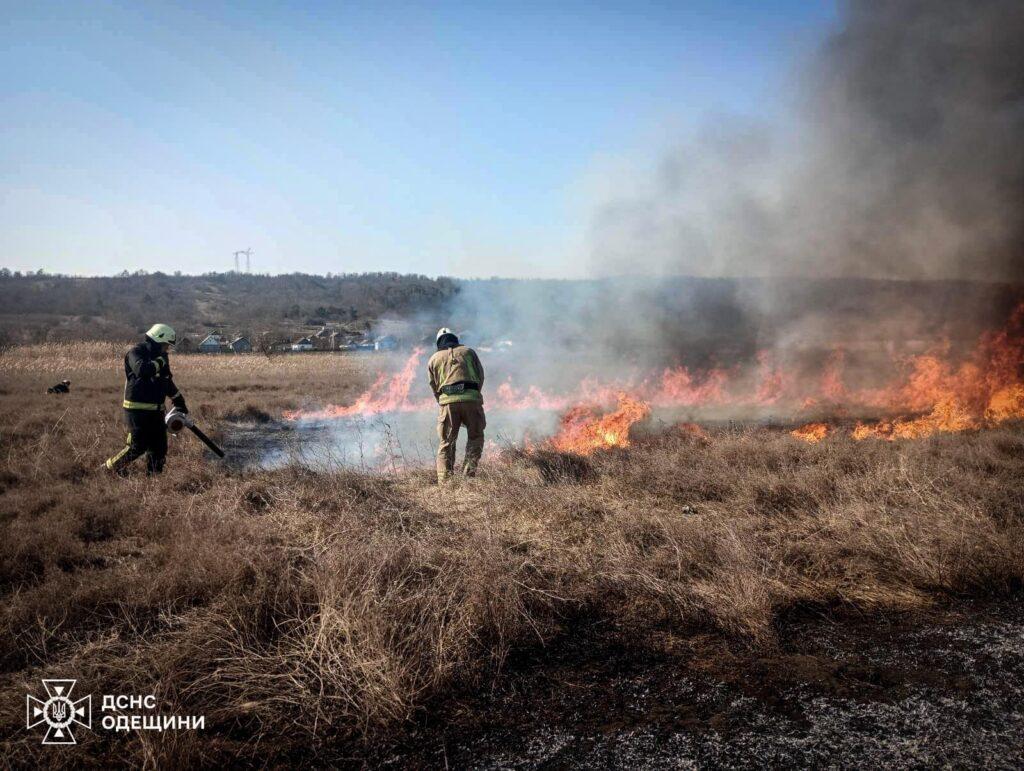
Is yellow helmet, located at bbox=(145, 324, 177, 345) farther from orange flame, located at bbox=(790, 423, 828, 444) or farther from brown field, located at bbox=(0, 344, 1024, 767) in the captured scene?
orange flame, located at bbox=(790, 423, 828, 444)

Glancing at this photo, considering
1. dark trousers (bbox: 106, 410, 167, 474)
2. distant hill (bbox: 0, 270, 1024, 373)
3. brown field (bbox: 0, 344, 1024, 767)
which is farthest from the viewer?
distant hill (bbox: 0, 270, 1024, 373)

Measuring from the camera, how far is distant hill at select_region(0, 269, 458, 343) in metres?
49.9

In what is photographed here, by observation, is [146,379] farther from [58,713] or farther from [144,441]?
[58,713]

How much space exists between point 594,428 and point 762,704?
780 centimetres

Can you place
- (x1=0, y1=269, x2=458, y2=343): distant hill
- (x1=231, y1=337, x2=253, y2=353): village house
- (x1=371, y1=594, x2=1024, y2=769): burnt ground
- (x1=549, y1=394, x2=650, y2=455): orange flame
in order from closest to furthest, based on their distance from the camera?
(x1=371, y1=594, x2=1024, y2=769): burnt ground < (x1=549, y1=394, x2=650, y2=455): orange flame < (x1=231, y1=337, x2=253, y2=353): village house < (x1=0, y1=269, x2=458, y2=343): distant hill

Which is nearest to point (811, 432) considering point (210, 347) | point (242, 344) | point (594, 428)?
point (594, 428)

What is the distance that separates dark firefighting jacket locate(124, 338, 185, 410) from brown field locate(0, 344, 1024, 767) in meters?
0.96

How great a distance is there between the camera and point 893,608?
390cm

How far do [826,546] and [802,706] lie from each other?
2.15m

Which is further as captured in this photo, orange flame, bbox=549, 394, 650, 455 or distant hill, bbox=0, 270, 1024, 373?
distant hill, bbox=0, 270, 1024, 373

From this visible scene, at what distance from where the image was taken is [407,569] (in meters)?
3.92

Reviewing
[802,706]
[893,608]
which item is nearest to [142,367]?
[802,706]

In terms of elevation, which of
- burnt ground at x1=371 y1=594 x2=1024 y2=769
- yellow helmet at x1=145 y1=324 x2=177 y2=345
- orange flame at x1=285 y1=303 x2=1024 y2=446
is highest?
yellow helmet at x1=145 y1=324 x2=177 y2=345

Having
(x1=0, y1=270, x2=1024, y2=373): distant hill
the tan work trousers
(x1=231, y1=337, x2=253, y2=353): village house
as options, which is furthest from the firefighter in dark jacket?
(x1=231, y1=337, x2=253, y2=353): village house
